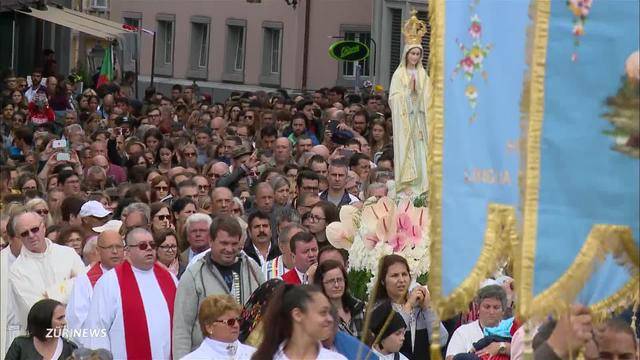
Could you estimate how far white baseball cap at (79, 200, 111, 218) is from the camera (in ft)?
45.4

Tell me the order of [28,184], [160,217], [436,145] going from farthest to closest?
[28,184] → [160,217] → [436,145]

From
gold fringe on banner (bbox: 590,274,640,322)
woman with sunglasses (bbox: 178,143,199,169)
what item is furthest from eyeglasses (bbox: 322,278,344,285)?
woman with sunglasses (bbox: 178,143,199,169)

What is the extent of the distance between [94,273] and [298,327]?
412 cm

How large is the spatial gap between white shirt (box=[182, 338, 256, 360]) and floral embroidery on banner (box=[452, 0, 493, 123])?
2889 millimetres

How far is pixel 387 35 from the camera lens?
1510 inches

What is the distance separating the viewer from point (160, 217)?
13.3m

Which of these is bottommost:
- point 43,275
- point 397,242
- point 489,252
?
point 43,275

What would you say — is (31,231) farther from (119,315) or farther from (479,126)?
(479,126)

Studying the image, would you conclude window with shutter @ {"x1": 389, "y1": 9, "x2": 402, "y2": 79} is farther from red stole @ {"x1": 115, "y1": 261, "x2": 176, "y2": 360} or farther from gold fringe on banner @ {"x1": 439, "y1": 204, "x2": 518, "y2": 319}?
gold fringe on banner @ {"x1": 439, "y1": 204, "x2": 518, "y2": 319}

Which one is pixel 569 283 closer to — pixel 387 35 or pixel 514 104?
pixel 514 104

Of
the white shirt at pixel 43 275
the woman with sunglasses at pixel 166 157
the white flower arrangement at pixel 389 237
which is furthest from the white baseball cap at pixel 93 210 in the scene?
the woman with sunglasses at pixel 166 157

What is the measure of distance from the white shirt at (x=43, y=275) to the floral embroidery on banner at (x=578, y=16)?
5850 mm

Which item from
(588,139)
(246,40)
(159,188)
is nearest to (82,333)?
(588,139)

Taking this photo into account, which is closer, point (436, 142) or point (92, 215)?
point (436, 142)
